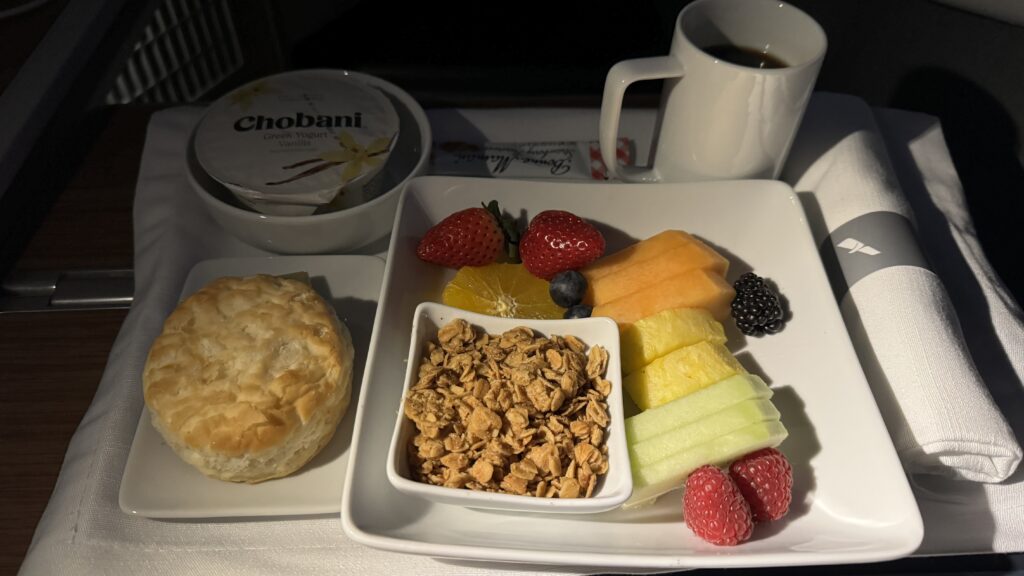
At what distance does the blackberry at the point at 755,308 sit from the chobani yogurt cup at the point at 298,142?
2.13 ft

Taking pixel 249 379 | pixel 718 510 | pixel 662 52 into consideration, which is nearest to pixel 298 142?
pixel 249 379

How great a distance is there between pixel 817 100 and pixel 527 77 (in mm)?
1082

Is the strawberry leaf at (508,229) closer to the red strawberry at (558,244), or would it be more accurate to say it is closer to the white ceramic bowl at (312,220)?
the red strawberry at (558,244)

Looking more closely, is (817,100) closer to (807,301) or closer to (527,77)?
(807,301)

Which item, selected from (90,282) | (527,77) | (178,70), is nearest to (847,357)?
(90,282)

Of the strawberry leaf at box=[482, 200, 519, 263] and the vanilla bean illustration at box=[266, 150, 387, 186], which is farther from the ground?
the vanilla bean illustration at box=[266, 150, 387, 186]

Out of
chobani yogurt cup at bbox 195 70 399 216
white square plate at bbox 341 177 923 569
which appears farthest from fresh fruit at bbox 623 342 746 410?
chobani yogurt cup at bbox 195 70 399 216

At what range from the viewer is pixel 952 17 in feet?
5.99

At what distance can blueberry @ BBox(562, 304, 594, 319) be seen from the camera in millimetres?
1075

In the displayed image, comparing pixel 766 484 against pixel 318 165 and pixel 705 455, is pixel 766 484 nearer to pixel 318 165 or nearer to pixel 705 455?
pixel 705 455

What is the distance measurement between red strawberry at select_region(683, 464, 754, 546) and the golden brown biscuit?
501 mm

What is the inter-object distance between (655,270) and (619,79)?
0.32m

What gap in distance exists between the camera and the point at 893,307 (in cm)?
103

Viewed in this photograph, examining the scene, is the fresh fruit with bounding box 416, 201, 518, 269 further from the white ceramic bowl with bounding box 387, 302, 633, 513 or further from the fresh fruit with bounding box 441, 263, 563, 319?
the white ceramic bowl with bounding box 387, 302, 633, 513
